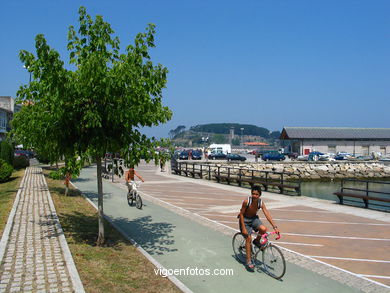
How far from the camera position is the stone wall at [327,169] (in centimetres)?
4808

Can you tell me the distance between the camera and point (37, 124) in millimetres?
7473

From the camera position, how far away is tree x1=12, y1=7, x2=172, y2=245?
721 cm

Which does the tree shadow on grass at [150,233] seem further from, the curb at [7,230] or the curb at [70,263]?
the curb at [7,230]

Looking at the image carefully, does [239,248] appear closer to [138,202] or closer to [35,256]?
[35,256]

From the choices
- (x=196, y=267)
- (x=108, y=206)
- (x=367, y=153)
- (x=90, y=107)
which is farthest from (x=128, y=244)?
(x=367, y=153)

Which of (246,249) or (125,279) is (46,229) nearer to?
(125,279)

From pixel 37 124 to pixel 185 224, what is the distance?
5.50 metres

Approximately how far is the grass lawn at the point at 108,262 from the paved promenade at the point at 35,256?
10.4 inches

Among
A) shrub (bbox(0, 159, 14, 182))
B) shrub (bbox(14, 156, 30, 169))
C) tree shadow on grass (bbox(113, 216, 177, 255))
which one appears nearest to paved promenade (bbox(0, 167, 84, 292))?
tree shadow on grass (bbox(113, 216, 177, 255))

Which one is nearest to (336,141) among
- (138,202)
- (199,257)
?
(138,202)

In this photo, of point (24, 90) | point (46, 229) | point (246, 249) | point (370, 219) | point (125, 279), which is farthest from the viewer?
point (370, 219)

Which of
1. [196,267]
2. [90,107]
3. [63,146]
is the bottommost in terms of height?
[196,267]

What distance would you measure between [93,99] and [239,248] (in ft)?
14.2

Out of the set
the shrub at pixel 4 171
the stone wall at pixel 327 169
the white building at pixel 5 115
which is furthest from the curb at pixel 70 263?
the white building at pixel 5 115
